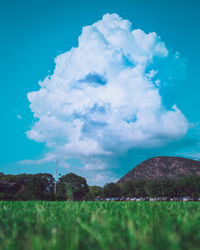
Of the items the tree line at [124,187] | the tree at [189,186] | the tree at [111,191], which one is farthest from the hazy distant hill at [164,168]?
the tree at [189,186]

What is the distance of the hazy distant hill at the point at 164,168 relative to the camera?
110 meters

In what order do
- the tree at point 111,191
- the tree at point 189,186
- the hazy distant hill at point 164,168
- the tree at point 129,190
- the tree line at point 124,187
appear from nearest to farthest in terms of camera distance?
the tree line at point 124,187 → the tree at point 189,186 → the tree at point 129,190 → the tree at point 111,191 → the hazy distant hill at point 164,168

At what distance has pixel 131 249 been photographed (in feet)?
4.36

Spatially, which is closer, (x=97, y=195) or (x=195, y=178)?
(x=195, y=178)

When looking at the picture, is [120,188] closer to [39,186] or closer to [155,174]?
[155,174]

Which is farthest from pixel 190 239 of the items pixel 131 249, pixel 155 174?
pixel 155 174

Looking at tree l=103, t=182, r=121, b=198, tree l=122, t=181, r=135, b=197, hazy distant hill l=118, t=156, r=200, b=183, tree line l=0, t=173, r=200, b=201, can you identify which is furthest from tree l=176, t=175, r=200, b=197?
tree l=103, t=182, r=121, b=198

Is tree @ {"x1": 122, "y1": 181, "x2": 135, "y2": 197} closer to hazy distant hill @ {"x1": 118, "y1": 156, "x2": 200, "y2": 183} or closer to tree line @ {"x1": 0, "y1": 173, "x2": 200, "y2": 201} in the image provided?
tree line @ {"x1": 0, "y1": 173, "x2": 200, "y2": 201}

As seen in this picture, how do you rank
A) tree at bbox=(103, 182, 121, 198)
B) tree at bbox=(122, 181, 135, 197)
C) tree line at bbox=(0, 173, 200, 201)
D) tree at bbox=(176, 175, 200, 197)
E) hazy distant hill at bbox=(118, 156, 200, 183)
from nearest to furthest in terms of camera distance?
tree line at bbox=(0, 173, 200, 201) < tree at bbox=(176, 175, 200, 197) < tree at bbox=(122, 181, 135, 197) < tree at bbox=(103, 182, 121, 198) < hazy distant hill at bbox=(118, 156, 200, 183)

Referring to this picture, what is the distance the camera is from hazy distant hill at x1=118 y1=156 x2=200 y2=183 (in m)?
110

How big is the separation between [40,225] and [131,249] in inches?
44.7

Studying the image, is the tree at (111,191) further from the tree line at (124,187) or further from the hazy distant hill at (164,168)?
the hazy distant hill at (164,168)

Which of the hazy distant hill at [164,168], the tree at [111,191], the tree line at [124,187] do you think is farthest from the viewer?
the hazy distant hill at [164,168]

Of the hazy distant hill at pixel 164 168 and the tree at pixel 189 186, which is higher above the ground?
the hazy distant hill at pixel 164 168
